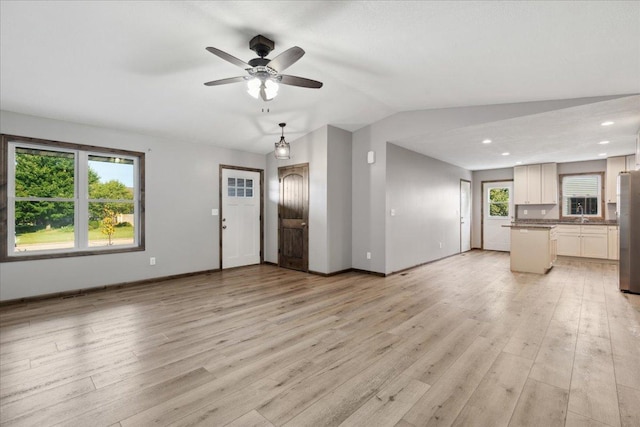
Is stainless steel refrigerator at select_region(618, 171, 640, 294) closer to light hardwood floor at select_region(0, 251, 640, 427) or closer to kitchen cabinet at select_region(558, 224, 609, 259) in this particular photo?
light hardwood floor at select_region(0, 251, 640, 427)

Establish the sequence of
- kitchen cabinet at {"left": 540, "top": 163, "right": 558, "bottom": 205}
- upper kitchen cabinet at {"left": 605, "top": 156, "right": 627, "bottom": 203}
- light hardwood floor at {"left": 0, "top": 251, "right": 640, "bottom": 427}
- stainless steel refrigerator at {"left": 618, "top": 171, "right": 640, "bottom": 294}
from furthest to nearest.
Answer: kitchen cabinet at {"left": 540, "top": 163, "right": 558, "bottom": 205}
upper kitchen cabinet at {"left": 605, "top": 156, "right": 627, "bottom": 203}
stainless steel refrigerator at {"left": 618, "top": 171, "right": 640, "bottom": 294}
light hardwood floor at {"left": 0, "top": 251, "right": 640, "bottom": 427}

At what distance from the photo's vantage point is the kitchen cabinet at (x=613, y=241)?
6.56 metres

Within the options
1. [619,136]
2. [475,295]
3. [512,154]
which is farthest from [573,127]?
[475,295]

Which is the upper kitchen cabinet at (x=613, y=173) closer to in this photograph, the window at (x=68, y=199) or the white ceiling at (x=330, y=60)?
the white ceiling at (x=330, y=60)

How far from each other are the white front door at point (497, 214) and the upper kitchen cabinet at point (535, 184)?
46cm

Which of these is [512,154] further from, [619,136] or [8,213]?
[8,213]

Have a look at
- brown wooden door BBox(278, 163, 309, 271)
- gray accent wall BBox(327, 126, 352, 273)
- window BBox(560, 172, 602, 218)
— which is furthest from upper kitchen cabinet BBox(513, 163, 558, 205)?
brown wooden door BBox(278, 163, 309, 271)

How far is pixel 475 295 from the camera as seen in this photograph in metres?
4.16

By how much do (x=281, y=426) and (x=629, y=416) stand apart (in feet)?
6.58

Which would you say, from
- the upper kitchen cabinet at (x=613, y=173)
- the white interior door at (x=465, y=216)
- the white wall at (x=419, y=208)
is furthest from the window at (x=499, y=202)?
the upper kitchen cabinet at (x=613, y=173)

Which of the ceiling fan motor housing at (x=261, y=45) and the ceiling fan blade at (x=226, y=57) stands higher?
the ceiling fan motor housing at (x=261, y=45)

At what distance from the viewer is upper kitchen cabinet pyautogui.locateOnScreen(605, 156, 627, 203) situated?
6.54 m

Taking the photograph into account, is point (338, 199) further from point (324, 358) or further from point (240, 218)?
point (324, 358)

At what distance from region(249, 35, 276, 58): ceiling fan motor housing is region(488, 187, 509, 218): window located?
8.25 m
